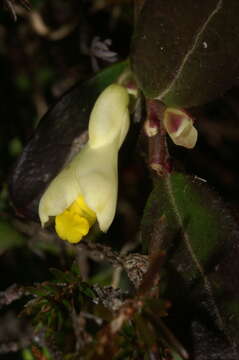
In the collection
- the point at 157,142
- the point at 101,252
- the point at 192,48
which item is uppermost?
the point at 192,48

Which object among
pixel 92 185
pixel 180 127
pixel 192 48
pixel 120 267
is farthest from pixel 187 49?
pixel 120 267

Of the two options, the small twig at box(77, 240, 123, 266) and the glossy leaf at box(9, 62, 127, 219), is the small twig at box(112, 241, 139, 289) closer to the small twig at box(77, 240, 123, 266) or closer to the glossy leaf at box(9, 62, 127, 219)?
the small twig at box(77, 240, 123, 266)

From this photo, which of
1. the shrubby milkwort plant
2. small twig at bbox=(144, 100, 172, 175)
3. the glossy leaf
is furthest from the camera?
the glossy leaf

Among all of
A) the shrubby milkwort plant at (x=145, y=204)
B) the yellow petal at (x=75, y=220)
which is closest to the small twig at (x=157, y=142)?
the shrubby milkwort plant at (x=145, y=204)

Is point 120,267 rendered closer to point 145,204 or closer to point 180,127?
point 145,204

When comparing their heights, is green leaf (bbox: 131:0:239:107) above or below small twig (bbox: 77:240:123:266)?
above

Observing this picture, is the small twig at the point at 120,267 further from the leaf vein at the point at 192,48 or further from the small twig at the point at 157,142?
the leaf vein at the point at 192,48

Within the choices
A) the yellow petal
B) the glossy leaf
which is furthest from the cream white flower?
the glossy leaf
